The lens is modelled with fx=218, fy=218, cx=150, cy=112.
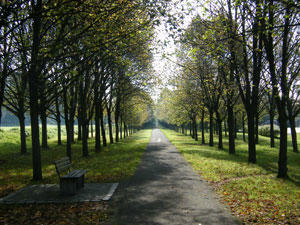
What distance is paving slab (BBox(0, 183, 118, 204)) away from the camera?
256 inches

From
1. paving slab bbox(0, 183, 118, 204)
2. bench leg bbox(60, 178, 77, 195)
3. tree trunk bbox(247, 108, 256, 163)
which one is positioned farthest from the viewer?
tree trunk bbox(247, 108, 256, 163)

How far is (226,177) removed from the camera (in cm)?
938

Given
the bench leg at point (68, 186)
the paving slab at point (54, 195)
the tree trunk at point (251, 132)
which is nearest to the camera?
the paving slab at point (54, 195)

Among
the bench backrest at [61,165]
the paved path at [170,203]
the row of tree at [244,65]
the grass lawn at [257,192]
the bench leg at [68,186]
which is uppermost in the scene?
the row of tree at [244,65]

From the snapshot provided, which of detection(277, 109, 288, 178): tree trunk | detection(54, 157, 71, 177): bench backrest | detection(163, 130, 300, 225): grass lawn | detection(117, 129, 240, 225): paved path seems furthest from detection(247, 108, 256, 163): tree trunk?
detection(54, 157, 71, 177): bench backrest

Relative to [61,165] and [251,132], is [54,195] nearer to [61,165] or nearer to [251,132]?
[61,165]

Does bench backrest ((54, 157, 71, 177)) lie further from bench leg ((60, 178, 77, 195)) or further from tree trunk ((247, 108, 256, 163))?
tree trunk ((247, 108, 256, 163))

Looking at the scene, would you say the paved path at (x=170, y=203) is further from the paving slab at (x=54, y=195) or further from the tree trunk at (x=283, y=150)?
the tree trunk at (x=283, y=150)

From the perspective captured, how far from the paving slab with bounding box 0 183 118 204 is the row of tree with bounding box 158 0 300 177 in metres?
6.62

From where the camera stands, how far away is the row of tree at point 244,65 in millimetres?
9172

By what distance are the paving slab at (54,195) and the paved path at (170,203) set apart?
2.24ft

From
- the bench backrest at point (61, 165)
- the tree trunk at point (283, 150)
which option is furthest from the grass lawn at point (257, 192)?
the bench backrest at point (61, 165)

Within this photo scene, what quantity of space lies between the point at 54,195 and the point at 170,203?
3754 millimetres

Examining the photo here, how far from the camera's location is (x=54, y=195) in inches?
276
